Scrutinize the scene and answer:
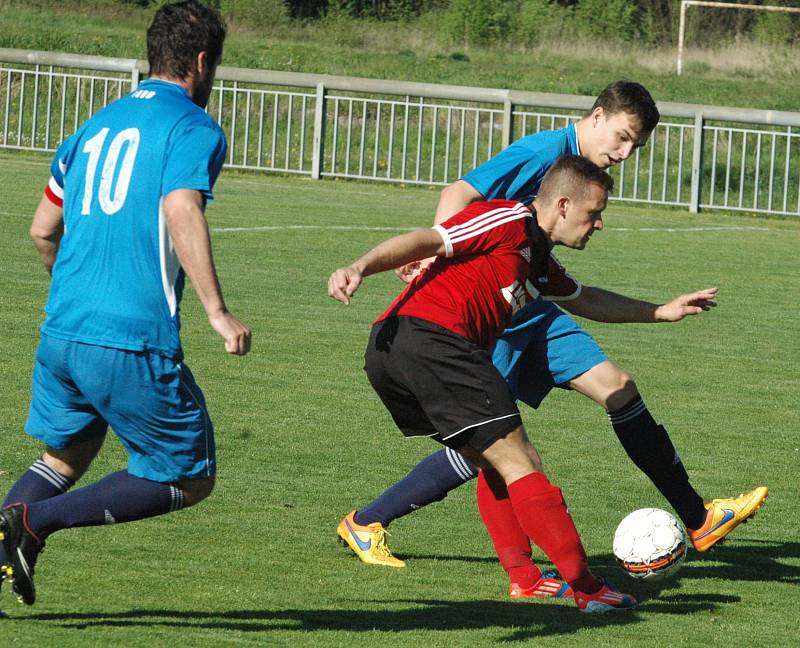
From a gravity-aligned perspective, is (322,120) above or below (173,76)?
below

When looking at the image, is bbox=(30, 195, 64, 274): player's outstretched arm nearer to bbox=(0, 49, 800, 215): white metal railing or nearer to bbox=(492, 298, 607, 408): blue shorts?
bbox=(492, 298, 607, 408): blue shorts

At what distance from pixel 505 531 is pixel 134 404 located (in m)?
1.75

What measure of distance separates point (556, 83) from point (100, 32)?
10.3 metres

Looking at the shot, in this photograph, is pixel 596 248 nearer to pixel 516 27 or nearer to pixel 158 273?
pixel 158 273

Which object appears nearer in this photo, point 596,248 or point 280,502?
point 280,502

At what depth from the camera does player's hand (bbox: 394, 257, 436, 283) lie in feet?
17.6

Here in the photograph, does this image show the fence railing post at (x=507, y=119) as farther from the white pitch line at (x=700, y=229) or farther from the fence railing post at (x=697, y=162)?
the white pitch line at (x=700, y=229)

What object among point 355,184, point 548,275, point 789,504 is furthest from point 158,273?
point 355,184

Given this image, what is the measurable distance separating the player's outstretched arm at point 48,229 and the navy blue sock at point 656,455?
2.27m

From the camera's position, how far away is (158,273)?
447 centimetres

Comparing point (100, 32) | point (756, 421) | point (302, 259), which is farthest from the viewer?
point (100, 32)

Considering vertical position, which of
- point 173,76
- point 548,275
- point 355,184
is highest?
point 173,76

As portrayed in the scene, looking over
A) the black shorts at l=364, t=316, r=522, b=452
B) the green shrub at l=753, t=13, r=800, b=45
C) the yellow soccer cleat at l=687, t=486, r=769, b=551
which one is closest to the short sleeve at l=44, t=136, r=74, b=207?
the black shorts at l=364, t=316, r=522, b=452

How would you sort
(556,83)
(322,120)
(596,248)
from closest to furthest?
1. (596,248)
2. (322,120)
3. (556,83)
